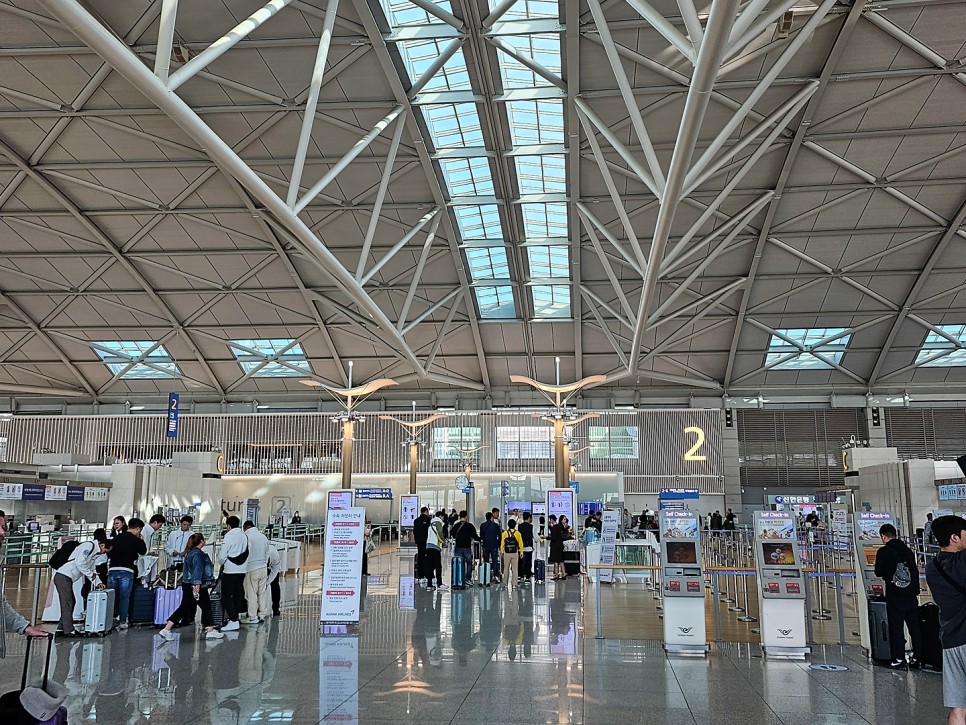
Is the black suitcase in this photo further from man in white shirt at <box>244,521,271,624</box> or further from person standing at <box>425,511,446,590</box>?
person standing at <box>425,511,446,590</box>

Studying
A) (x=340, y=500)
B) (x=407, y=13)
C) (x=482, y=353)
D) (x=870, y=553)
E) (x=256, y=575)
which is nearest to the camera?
(x=870, y=553)

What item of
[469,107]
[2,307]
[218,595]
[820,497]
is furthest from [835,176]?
[2,307]

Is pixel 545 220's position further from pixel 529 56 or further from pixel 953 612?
pixel 953 612

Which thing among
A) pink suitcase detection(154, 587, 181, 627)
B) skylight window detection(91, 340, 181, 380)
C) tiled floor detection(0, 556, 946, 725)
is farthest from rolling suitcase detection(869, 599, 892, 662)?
skylight window detection(91, 340, 181, 380)

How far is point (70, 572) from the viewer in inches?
455

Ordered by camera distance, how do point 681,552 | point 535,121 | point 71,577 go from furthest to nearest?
point 535,121 → point 71,577 → point 681,552

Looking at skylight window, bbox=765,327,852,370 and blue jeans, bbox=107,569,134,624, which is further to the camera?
skylight window, bbox=765,327,852,370

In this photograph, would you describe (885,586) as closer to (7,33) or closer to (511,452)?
(7,33)

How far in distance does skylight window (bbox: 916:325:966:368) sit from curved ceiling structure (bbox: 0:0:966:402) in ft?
0.50

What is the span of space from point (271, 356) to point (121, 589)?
30.0 metres

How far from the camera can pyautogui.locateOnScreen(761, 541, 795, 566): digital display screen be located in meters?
10.6

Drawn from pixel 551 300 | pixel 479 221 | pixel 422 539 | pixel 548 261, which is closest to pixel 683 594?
pixel 422 539

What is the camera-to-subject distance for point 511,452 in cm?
4466

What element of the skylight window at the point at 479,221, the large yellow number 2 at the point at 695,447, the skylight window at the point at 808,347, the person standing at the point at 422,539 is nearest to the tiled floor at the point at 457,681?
the person standing at the point at 422,539
